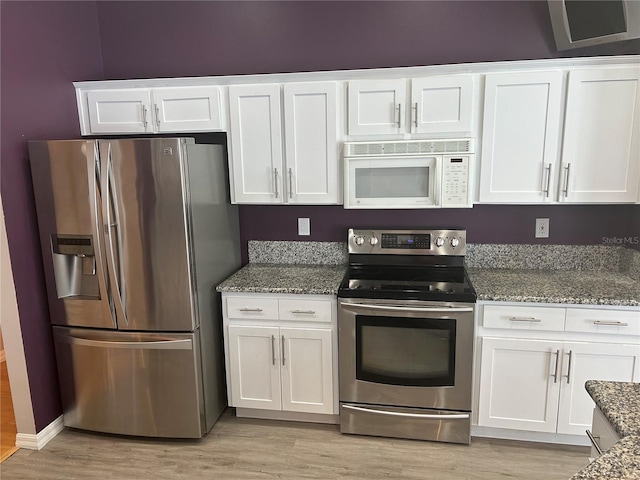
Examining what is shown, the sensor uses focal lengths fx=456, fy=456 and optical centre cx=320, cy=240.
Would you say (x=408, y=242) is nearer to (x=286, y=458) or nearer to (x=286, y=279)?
(x=286, y=279)

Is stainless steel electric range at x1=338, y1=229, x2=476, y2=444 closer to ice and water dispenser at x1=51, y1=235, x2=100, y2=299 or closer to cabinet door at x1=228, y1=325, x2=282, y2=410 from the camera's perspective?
cabinet door at x1=228, y1=325, x2=282, y2=410

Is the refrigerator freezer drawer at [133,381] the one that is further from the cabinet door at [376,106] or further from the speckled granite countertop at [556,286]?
the speckled granite countertop at [556,286]

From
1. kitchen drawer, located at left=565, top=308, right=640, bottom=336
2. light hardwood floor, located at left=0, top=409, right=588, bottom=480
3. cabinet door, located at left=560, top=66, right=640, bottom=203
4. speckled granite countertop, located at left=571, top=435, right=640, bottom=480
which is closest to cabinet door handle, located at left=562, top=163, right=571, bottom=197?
cabinet door, located at left=560, top=66, right=640, bottom=203

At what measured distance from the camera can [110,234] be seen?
2516mm

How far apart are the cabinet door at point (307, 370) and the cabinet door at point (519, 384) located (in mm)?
888

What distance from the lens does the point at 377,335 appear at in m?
2.63

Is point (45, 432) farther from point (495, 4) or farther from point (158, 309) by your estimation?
point (495, 4)

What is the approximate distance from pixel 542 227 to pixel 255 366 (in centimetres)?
204

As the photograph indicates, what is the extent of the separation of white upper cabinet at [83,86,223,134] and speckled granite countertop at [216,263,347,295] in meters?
0.97

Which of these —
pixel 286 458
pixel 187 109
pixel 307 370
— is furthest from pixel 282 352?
pixel 187 109

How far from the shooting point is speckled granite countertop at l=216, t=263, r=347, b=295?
2703mm

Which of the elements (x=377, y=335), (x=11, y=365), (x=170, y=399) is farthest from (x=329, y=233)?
(x=11, y=365)

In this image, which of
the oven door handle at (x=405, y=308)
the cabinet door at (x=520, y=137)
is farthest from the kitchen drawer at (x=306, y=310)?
the cabinet door at (x=520, y=137)

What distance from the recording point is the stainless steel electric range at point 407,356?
253 cm
